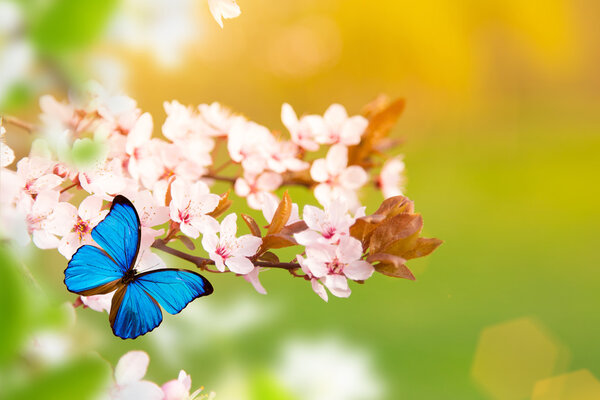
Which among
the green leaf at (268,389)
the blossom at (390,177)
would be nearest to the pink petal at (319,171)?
the blossom at (390,177)

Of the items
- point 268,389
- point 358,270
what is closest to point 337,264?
point 358,270

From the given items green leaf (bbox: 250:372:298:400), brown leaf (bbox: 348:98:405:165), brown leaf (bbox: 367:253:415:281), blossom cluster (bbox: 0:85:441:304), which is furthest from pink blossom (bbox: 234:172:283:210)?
green leaf (bbox: 250:372:298:400)

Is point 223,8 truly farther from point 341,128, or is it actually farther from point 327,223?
point 341,128

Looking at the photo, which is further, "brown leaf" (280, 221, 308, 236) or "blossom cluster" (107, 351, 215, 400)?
"brown leaf" (280, 221, 308, 236)

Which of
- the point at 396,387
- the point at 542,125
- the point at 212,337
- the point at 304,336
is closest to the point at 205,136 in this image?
the point at 212,337

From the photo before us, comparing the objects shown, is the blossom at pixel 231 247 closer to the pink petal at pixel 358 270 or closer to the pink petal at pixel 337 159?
the pink petal at pixel 358 270

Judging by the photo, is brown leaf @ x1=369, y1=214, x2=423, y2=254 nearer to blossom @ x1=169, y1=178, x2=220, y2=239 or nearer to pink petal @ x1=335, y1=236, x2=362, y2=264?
pink petal @ x1=335, y1=236, x2=362, y2=264

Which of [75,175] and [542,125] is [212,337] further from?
[542,125]
